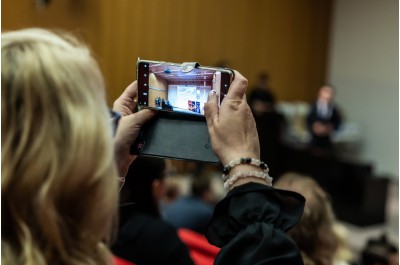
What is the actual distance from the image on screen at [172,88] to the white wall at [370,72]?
7.61m

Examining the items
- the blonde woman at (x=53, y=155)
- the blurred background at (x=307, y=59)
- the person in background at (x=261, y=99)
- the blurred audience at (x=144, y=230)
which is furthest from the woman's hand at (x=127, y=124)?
the person in background at (x=261, y=99)

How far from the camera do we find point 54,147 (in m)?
0.71

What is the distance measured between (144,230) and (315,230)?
1.78 feet

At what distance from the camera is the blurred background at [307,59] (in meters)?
5.89

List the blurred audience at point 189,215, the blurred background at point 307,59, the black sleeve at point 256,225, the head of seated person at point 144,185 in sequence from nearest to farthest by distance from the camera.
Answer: the black sleeve at point 256,225 → the head of seated person at point 144,185 → the blurred audience at point 189,215 → the blurred background at point 307,59

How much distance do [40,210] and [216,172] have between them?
6.13m

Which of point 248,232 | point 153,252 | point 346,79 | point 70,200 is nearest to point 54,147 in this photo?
point 70,200

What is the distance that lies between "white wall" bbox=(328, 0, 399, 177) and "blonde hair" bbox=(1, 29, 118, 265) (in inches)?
315

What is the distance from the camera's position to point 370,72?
29.1ft

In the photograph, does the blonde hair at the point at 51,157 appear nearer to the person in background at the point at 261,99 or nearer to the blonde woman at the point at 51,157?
the blonde woman at the point at 51,157

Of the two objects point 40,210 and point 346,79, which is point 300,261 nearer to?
point 40,210

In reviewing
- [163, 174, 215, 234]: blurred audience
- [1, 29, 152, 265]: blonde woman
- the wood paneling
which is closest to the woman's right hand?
[1, 29, 152, 265]: blonde woman

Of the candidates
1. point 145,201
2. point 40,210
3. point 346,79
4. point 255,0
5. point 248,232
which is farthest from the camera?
point 346,79

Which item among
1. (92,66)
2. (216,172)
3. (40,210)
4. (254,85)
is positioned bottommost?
(216,172)
